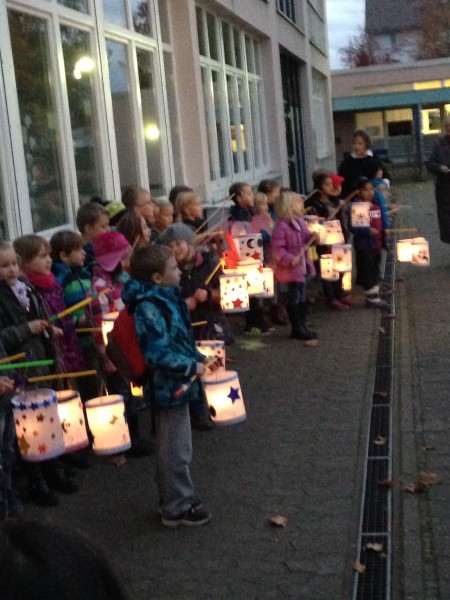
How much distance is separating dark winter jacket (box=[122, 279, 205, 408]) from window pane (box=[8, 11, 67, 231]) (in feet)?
10.6

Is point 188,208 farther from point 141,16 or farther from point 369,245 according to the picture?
point 141,16

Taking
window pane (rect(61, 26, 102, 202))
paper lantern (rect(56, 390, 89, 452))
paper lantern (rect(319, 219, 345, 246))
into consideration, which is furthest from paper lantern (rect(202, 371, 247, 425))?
paper lantern (rect(319, 219, 345, 246))

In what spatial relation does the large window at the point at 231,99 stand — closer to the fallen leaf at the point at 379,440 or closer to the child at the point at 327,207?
the child at the point at 327,207

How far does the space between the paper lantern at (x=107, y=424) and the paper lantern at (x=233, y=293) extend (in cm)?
217

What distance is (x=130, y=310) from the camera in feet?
16.3

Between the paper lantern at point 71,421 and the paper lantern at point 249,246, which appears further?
the paper lantern at point 249,246

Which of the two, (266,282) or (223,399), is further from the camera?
(266,282)

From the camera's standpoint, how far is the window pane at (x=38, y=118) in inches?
313

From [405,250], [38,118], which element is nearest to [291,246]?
[405,250]

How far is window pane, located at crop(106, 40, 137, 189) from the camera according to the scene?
35.0ft

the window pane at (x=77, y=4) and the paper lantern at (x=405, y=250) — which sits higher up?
the window pane at (x=77, y=4)

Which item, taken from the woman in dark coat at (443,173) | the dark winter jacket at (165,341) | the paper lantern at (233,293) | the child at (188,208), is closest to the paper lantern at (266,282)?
the child at (188,208)

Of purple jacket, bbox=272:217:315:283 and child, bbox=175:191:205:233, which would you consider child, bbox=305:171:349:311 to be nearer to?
purple jacket, bbox=272:217:315:283

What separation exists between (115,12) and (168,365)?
274 inches
